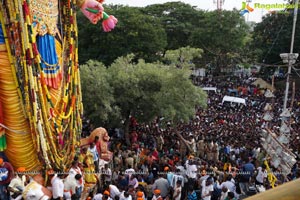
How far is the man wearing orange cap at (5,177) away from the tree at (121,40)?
1976 cm

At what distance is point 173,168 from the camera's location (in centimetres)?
1066

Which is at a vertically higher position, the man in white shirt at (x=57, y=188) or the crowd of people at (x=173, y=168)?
the man in white shirt at (x=57, y=188)

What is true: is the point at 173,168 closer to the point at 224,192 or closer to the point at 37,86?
the point at 224,192

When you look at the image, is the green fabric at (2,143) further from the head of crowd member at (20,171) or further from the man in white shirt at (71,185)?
Result: the man in white shirt at (71,185)

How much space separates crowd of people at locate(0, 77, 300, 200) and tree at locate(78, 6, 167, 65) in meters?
10.1

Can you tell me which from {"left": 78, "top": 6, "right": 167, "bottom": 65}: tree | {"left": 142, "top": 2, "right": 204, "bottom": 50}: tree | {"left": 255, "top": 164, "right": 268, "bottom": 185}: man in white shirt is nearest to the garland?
{"left": 255, "top": 164, "right": 268, "bottom": 185}: man in white shirt

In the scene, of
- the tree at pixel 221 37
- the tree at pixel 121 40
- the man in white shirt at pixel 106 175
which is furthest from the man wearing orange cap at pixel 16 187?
the tree at pixel 221 37

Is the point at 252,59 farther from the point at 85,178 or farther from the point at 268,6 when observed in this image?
the point at 85,178

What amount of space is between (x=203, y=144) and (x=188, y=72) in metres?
3.46

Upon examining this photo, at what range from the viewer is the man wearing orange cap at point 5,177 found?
783cm

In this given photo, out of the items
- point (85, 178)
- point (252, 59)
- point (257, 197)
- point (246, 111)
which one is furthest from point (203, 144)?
point (252, 59)

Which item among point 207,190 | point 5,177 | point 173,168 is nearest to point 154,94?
point 173,168

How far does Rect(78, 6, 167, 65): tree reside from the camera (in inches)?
1082

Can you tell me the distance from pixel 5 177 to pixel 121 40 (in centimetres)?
2052
